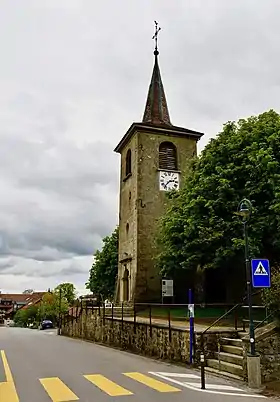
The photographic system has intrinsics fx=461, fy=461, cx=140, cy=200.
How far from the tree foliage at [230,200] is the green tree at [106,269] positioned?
18592mm

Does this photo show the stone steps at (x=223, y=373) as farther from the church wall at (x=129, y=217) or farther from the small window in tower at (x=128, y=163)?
the small window in tower at (x=128, y=163)

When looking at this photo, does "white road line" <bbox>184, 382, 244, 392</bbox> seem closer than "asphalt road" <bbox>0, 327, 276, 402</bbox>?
No

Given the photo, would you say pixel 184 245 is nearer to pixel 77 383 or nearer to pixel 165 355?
pixel 165 355

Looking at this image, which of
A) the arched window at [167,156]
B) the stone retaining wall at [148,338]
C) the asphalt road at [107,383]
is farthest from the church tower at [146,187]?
the asphalt road at [107,383]

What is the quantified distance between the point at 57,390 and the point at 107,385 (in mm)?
1155

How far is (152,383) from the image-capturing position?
1050 cm

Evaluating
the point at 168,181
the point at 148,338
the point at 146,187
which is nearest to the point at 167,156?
the point at 168,181

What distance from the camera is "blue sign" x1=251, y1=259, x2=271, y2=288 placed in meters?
11.0

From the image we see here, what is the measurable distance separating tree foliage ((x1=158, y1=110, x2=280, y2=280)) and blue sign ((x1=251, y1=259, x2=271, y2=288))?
320 inches

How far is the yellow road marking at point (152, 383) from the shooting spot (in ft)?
32.0

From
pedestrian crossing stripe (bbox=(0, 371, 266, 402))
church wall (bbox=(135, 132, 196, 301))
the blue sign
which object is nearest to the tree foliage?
church wall (bbox=(135, 132, 196, 301))

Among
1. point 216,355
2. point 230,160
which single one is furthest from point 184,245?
point 216,355

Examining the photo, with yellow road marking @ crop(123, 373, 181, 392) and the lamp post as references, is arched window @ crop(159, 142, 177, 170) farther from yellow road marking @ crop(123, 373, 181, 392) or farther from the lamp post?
yellow road marking @ crop(123, 373, 181, 392)

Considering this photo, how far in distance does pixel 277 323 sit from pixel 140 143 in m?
23.3
